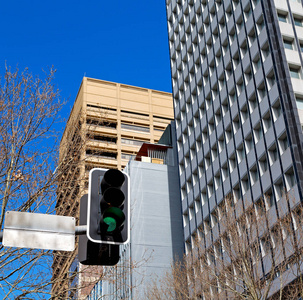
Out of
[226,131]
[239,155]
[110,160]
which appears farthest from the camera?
[110,160]

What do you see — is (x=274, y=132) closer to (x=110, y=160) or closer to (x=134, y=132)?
(x=110, y=160)

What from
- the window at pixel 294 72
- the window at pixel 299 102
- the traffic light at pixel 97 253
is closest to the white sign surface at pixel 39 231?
the traffic light at pixel 97 253

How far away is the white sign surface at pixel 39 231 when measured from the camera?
5.41 meters

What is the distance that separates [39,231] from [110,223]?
0.91 metres

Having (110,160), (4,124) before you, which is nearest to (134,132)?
(110,160)

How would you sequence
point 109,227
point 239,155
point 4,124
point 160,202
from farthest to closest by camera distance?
point 160,202
point 239,155
point 4,124
point 109,227

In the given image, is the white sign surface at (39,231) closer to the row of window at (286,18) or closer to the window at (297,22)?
the row of window at (286,18)

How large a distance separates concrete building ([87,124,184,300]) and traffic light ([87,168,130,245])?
5041cm

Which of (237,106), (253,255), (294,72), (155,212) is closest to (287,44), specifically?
(294,72)

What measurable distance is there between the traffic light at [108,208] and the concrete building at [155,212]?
50.4 meters

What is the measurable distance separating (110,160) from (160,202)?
2951 cm

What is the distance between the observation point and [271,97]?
4100cm

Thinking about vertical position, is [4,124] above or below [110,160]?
below

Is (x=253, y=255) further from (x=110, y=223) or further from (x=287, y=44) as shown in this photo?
(x=287, y=44)
